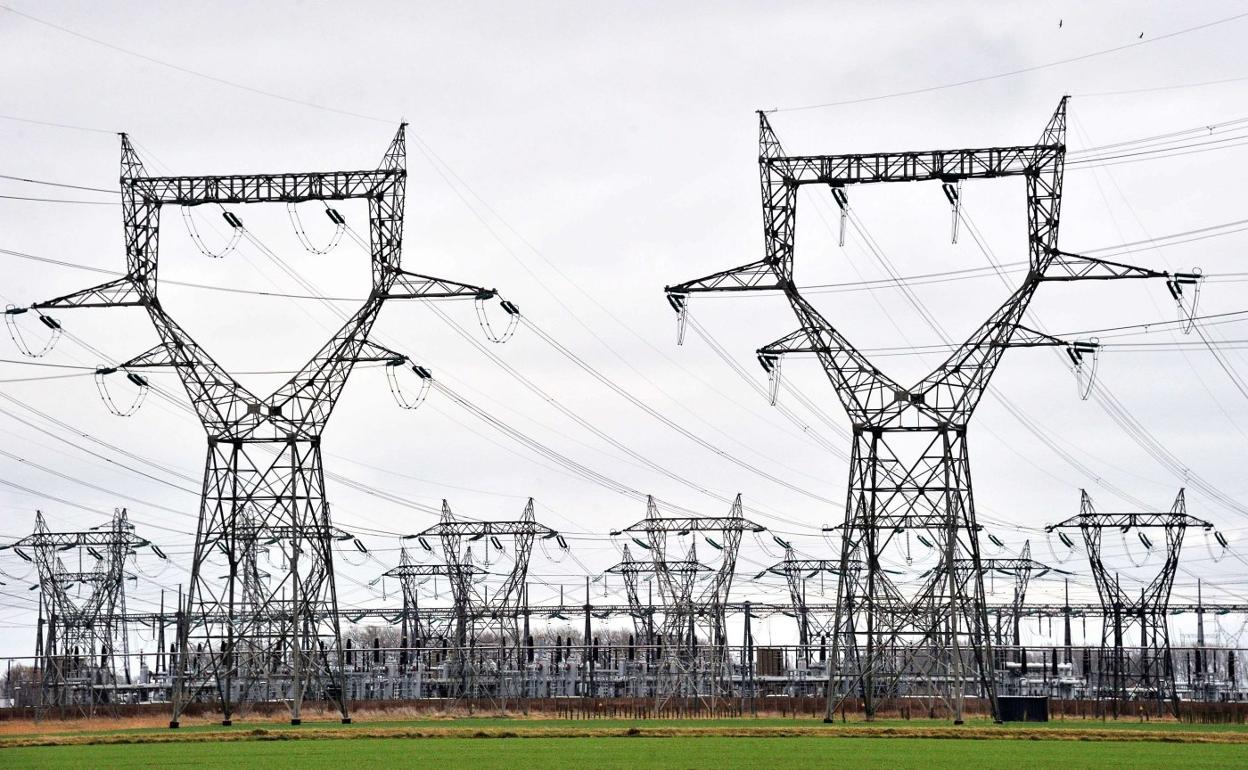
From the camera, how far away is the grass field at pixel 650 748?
1235 inches

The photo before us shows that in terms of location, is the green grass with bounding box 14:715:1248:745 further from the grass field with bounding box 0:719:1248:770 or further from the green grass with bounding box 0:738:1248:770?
the green grass with bounding box 0:738:1248:770

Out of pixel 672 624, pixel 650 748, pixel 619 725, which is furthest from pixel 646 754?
pixel 672 624

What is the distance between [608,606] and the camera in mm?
125438

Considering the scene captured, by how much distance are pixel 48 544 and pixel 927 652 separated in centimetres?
5713

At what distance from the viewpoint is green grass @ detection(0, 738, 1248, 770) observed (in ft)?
101

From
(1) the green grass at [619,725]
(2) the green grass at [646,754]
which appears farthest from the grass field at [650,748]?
(1) the green grass at [619,725]

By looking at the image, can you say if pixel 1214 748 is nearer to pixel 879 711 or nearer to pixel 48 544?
pixel 879 711

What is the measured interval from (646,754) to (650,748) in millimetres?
2794

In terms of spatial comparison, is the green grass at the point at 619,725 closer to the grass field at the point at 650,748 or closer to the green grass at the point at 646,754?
the grass field at the point at 650,748

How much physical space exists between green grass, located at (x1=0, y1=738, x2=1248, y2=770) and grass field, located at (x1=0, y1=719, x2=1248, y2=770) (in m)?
0.04

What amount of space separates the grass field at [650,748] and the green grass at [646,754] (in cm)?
4

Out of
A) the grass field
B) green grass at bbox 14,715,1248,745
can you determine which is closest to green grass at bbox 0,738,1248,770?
the grass field

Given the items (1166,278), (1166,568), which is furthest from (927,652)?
(1166,568)

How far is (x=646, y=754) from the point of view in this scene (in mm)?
34125
